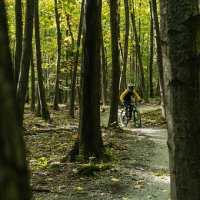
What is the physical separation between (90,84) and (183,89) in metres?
8.87

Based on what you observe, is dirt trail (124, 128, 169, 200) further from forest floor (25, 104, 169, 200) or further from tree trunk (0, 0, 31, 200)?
tree trunk (0, 0, 31, 200)

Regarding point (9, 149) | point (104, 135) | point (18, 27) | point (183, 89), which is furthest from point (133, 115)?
point (9, 149)

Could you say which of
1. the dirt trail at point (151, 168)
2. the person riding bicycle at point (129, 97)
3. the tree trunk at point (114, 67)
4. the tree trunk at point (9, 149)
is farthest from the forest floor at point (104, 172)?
the tree trunk at point (9, 149)

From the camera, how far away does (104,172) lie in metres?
10.6

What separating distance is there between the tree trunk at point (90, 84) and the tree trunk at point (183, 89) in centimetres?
864

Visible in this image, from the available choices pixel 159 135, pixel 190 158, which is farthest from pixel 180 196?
pixel 159 135

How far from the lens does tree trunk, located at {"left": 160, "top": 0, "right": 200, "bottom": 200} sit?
3.57 m

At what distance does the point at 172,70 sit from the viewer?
363 centimetres

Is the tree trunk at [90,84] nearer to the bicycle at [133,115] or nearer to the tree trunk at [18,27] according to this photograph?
the tree trunk at [18,27]

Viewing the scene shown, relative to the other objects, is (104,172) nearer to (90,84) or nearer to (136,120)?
(90,84)

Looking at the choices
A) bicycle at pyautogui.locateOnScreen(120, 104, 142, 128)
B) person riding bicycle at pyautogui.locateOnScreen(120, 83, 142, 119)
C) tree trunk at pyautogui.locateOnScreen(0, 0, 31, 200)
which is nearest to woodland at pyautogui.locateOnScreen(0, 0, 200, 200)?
tree trunk at pyautogui.locateOnScreen(0, 0, 31, 200)

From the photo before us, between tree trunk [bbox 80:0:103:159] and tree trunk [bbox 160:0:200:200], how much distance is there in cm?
864

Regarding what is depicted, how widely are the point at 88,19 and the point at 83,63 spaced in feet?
3.60

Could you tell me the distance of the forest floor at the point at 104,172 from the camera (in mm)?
9203
